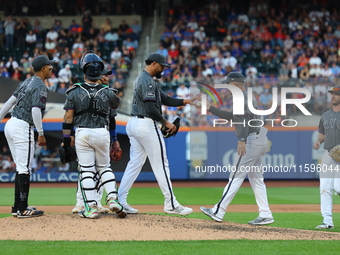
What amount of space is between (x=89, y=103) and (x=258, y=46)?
53.1 feet

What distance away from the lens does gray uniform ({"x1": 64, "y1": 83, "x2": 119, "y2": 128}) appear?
6895 millimetres

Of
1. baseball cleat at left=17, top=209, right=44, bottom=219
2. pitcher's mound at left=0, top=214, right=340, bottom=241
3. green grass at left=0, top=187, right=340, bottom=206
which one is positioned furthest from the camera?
green grass at left=0, top=187, right=340, bottom=206

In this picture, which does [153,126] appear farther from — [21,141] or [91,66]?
[21,141]

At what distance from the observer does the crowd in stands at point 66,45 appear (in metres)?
21.0

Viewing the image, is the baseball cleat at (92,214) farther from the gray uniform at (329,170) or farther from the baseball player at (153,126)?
the gray uniform at (329,170)

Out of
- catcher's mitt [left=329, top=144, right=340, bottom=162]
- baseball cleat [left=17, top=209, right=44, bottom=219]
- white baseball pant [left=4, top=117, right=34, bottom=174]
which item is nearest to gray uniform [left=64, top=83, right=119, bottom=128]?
white baseball pant [left=4, top=117, right=34, bottom=174]

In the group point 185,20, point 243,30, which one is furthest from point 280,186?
point 185,20

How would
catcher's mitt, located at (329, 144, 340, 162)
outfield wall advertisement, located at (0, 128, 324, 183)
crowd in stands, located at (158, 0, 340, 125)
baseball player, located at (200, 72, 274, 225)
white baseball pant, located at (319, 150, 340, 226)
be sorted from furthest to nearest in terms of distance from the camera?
1. crowd in stands, located at (158, 0, 340, 125)
2. outfield wall advertisement, located at (0, 128, 324, 183)
3. white baseball pant, located at (319, 150, 340, 226)
4. catcher's mitt, located at (329, 144, 340, 162)
5. baseball player, located at (200, 72, 274, 225)

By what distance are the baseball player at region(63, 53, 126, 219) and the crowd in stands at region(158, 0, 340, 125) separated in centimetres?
1119

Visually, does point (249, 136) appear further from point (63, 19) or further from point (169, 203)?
point (63, 19)

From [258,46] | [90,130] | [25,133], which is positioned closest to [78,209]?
[25,133]

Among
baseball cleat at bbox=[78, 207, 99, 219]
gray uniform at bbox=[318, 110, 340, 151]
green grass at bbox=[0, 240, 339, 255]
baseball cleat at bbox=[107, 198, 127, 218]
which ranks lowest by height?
green grass at bbox=[0, 240, 339, 255]

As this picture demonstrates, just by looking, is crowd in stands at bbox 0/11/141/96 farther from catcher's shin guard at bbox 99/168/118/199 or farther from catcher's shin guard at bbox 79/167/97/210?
catcher's shin guard at bbox 79/167/97/210

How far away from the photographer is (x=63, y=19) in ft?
82.9
